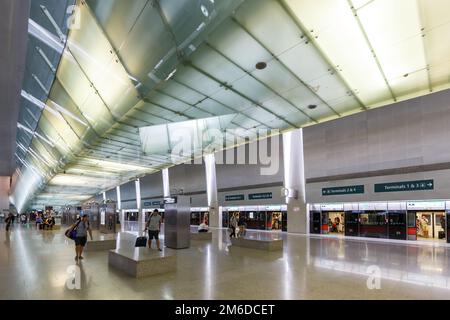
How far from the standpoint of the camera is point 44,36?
9.78 meters

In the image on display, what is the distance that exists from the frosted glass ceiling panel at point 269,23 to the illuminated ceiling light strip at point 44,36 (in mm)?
6192

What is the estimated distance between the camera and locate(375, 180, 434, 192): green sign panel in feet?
55.6

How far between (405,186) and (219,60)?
1422 centimetres

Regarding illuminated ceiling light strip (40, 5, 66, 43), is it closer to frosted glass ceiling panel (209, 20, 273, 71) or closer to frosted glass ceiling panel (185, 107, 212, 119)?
frosted glass ceiling panel (209, 20, 273, 71)

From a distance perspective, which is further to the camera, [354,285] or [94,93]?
[94,93]

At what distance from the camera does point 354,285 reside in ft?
22.3

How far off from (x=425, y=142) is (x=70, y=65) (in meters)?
18.7

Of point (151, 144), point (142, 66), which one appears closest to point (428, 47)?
point (142, 66)

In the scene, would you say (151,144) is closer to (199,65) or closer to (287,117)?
(287,117)

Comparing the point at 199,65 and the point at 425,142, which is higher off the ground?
the point at 199,65

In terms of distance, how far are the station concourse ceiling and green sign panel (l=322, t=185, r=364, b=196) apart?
18.6 feet

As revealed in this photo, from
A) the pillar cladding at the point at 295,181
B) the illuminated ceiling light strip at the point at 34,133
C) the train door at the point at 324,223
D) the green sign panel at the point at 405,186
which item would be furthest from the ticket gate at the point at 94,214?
the green sign panel at the point at 405,186

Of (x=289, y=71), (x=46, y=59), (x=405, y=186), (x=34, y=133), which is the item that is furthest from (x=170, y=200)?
(x=405, y=186)

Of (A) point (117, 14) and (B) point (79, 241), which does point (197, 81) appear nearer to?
(A) point (117, 14)
